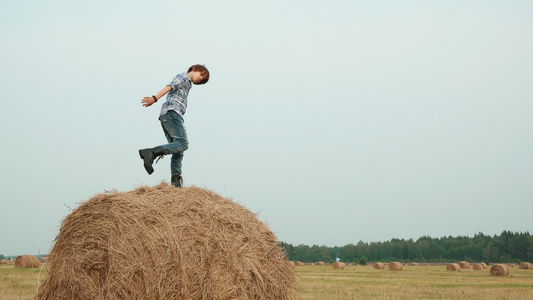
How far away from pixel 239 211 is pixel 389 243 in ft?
450

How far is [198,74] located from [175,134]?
45.7 inches

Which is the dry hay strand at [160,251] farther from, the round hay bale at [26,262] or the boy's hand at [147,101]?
the round hay bale at [26,262]

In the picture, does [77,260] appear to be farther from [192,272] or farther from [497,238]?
[497,238]

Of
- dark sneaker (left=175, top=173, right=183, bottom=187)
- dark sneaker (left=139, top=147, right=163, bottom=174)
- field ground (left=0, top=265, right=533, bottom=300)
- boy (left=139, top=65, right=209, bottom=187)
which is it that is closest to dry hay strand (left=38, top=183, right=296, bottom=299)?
dark sneaker (left=139, top=147, right=163, bottom=174)

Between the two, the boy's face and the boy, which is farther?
the boy's face

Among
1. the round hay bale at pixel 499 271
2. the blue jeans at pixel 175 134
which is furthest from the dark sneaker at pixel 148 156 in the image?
the round hay bale at pixel 499 271

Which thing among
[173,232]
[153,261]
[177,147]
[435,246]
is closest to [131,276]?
[153,261]

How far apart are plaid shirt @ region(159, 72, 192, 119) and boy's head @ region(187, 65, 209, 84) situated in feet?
0.41

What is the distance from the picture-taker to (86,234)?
743cm

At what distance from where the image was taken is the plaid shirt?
8891mm

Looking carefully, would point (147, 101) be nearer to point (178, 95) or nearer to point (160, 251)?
point (178, 95)

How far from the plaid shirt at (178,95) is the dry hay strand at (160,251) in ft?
4.92

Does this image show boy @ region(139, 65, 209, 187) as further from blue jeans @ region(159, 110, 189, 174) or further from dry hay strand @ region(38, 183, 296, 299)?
dry hay strand @ region(38, 183, 296, 299)

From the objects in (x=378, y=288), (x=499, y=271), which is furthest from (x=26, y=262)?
(x=499, y=271)
